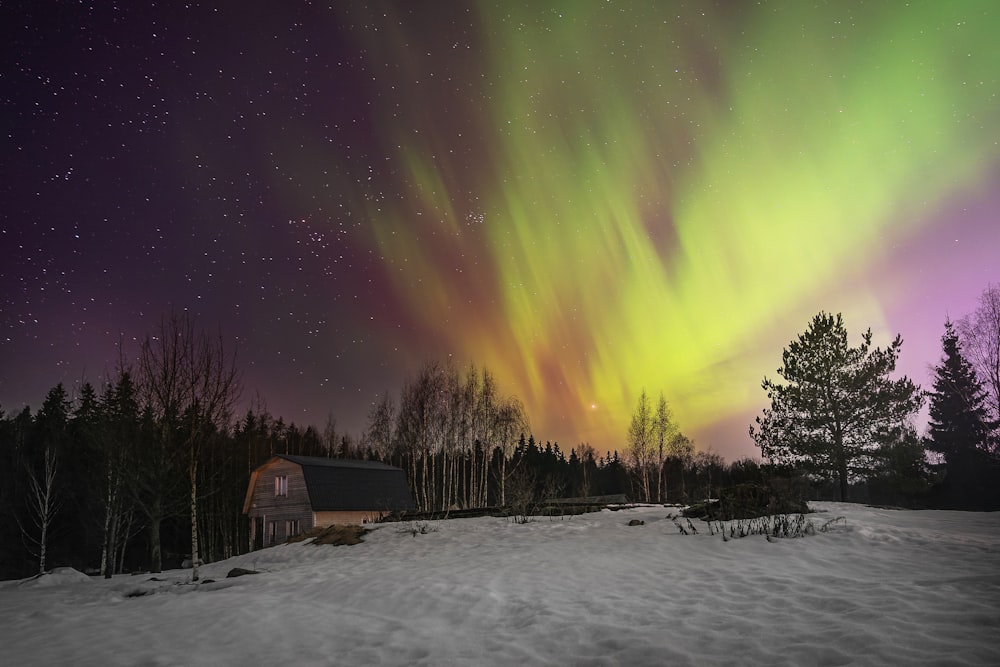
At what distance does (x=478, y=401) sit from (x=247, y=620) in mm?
35478

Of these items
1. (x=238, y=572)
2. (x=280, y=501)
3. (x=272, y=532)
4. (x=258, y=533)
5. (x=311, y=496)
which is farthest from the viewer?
(x=258, y=533)

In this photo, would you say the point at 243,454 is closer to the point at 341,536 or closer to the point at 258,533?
the point at 258,533

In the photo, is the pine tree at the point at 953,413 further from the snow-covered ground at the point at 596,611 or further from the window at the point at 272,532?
the window at the point at 272,532

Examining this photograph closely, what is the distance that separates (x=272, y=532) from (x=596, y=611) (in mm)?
34044

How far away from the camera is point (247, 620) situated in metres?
7.66

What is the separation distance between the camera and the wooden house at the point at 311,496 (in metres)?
33.1

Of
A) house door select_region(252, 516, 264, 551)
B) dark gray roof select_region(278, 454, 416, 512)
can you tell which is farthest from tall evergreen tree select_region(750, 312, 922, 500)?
house door select_region(252, 516, 264, 551)

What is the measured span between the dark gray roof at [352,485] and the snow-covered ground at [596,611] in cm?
2052

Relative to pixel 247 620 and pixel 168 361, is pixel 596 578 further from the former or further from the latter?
pixel 168 361

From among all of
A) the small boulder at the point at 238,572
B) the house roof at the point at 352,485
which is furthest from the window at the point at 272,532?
the small boulder at the point at 238,572

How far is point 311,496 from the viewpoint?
106 feet

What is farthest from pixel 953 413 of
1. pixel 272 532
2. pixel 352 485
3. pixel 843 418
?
pixel 272 532

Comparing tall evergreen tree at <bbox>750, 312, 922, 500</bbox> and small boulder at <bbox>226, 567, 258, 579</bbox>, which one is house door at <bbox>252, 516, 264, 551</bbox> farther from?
A: tall evergreen tree at <bbox>750, 312, 922, 500</bbox>

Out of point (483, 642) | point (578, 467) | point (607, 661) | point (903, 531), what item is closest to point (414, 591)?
point (483, 642)
